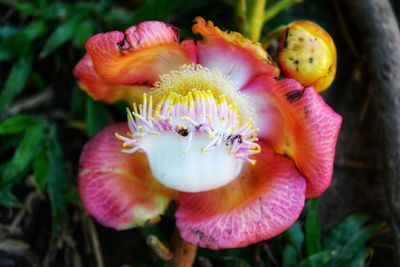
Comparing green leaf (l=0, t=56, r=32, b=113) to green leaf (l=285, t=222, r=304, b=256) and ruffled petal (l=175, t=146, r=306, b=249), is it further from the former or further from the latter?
green leaf (l=285, t=222, r=304, b=256)

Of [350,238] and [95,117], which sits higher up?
[95,117]

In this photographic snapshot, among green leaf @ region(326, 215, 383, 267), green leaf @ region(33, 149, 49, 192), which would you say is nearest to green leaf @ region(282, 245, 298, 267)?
green leaf @ region(326, 215, 383, 267)

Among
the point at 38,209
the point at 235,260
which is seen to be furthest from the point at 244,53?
the point at 38,209

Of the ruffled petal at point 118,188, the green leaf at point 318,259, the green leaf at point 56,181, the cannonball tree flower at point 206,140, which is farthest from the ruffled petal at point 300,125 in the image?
the green leaf at point 56,181

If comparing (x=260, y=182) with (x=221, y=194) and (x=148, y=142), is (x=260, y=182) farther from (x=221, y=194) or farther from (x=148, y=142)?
(x=148, y=142)

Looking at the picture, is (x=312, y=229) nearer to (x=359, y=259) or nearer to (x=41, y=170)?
(x=359, y=259)

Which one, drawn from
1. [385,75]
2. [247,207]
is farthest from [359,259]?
[385,75]
